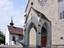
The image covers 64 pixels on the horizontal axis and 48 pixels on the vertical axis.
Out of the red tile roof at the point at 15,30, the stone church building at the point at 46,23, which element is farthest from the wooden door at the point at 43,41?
the red tile roof at the point at 15,30

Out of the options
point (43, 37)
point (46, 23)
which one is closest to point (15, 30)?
point (43, 37)

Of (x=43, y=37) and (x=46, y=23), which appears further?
(x=43, y=37)

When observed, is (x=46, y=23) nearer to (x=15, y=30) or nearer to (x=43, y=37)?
(x=43, y=37)

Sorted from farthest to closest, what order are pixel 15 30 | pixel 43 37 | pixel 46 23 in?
pixel 15 30, pixel 43 37, pixel 46 23

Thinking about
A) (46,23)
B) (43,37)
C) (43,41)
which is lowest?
(43,41)

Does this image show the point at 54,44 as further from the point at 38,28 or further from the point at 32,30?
the point at 32,30

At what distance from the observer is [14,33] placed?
4425cm

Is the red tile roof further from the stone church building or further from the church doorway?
the church doorway

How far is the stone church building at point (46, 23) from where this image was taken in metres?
20.6

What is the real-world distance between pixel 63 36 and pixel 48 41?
1.69m


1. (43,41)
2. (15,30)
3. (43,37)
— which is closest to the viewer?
→ (43,37)

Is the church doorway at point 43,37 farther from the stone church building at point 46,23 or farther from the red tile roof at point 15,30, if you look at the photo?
the red tile roof at point 15,30

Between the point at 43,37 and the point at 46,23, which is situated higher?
the point at 46,23

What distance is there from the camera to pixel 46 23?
21.2 metres
